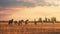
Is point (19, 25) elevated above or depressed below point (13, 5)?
below

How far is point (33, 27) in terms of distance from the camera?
10.2 ft

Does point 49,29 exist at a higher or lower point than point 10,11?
lower

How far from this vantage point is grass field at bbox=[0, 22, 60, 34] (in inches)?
121

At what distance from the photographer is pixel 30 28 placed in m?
3.10

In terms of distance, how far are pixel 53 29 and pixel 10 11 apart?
74 cm

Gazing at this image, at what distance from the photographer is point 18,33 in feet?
10.1

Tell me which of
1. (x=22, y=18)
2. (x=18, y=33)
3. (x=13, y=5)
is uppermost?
(x=13, y=5)

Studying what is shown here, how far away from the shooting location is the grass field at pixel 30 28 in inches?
121

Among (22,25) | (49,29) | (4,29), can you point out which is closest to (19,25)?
(22,25)

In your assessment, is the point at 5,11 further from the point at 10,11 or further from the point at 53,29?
the point at 53,29

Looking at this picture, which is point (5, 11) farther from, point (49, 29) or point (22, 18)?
point (49, 29)

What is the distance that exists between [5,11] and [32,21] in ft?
1.49

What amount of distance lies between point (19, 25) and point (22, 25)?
48 mm

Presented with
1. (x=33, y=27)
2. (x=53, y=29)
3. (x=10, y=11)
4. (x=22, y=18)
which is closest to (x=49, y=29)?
(x=53, y=29)
